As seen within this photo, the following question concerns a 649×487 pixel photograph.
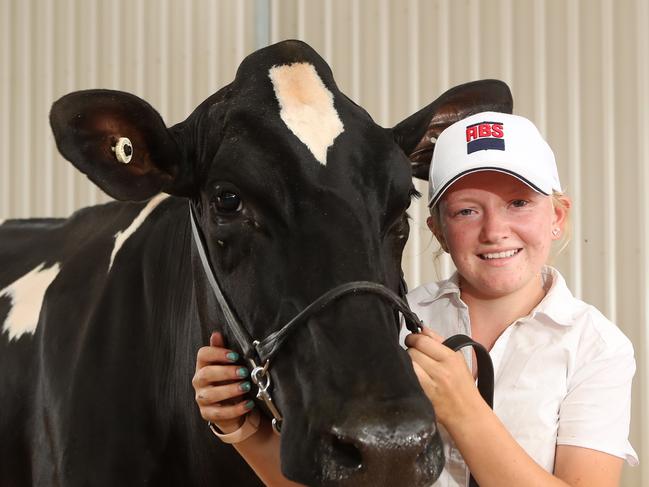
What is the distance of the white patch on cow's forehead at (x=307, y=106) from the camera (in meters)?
1.60

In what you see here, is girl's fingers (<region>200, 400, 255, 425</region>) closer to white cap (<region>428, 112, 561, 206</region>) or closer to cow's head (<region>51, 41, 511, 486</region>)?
cow's head (<region>51, 41, 511, 486</region>)

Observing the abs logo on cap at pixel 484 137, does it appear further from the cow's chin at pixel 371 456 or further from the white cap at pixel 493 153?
the cow's chin at pixel 371 456

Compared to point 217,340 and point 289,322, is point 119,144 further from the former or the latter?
point 289,322

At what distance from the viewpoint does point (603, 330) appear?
6.00ft

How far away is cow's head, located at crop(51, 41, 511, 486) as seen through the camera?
1258mm

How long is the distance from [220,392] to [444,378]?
438 mm

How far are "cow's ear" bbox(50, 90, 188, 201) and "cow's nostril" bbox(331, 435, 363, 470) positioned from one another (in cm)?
80

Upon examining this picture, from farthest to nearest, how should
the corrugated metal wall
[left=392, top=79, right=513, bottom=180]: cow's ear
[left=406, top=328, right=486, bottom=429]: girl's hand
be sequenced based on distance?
the corrugated metal wall → [left=392, top=79, right=513, bottom=180]: cow's ear → [left=406, top=328, right=486, bottom=429]: girl's hand

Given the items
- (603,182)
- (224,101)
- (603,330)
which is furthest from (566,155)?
(224,101)

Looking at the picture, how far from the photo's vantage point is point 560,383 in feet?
5.87

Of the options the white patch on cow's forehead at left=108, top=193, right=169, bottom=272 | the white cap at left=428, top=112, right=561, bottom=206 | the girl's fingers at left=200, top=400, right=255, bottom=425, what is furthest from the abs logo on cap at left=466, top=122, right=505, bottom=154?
the white patch on cow's forehead at left=108, top=193, right=169, bottom=272

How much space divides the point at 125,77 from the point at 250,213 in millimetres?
4096

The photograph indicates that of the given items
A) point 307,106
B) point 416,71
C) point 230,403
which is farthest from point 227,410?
point 416,71

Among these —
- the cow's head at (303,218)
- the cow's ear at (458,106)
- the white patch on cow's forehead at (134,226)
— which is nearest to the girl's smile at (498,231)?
the cow's head at (303,218)
